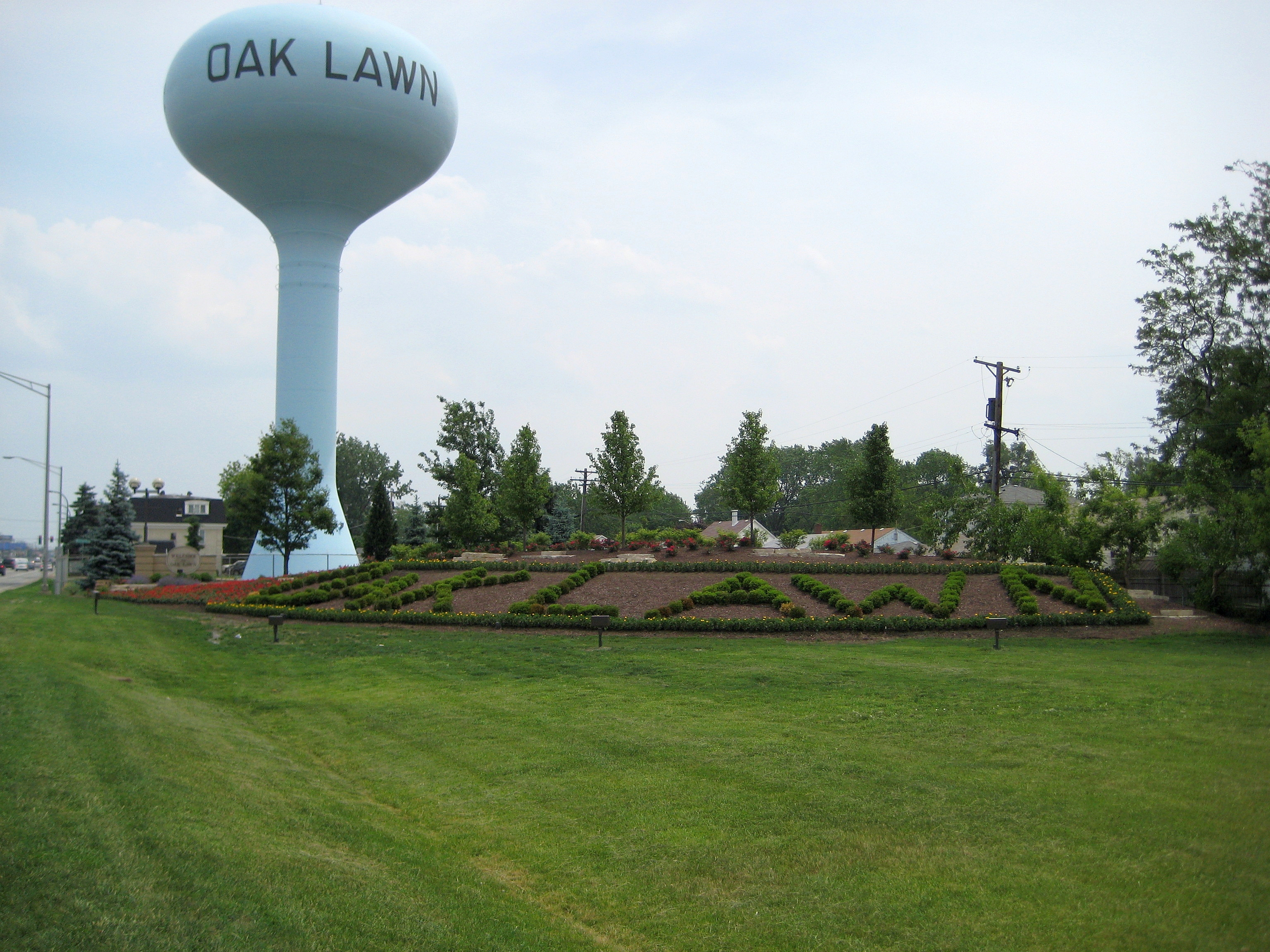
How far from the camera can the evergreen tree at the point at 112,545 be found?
44.4 m

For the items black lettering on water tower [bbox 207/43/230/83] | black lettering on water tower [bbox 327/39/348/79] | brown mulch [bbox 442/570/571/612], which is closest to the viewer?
brown mulch [bbox 442/570/571/612]

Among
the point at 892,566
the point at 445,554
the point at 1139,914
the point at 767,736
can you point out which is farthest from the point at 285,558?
the point at 1139,914

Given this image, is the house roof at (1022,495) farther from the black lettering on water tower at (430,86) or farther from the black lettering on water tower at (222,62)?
the black lettering on water tower at (222,62)

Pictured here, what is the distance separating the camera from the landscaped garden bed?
20859 millimetres

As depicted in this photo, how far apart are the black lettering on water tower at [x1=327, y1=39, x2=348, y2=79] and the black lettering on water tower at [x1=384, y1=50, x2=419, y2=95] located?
1781mm

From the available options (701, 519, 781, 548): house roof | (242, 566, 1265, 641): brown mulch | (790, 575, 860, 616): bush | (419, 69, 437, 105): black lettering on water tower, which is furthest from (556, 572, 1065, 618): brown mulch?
(701, 519, 781, 548): house roof

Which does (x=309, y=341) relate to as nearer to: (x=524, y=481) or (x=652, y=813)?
(x=524, y=481)

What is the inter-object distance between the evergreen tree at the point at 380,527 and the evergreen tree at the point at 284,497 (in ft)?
46.5

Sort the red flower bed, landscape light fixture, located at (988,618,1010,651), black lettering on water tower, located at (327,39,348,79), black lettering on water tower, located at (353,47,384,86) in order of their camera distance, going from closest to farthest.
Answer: landscape light fixture, located at (988,618,1010,651) → the red flower bed → black lettering on water tower, located at (327,39,348,79) → black lettering on water tower, located at (353,47,384,86)

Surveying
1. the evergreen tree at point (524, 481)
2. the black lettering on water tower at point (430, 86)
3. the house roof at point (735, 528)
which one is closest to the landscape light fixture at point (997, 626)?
the evergreen tree at point (524, 481)

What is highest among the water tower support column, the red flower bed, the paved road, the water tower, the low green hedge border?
the water tower

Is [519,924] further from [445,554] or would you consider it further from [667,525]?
[667,525]

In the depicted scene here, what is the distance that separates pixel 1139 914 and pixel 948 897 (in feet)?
3.74

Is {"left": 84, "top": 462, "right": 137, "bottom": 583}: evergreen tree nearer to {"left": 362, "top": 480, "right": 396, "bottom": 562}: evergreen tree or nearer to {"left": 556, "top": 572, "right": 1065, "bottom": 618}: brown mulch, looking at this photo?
{"left": 362, "top": 480, "right": 396, "bottom": 562}: evergreen tree
